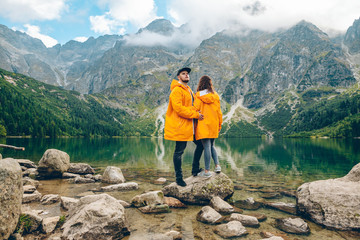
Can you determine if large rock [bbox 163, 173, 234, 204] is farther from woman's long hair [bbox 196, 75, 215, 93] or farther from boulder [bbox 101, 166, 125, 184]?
boulder [bbox 101, 166, 125, 184]

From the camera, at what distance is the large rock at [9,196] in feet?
17.2

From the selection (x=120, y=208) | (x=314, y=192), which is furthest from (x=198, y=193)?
(x=314, y=192)

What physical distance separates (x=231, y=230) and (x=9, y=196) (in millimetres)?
6721

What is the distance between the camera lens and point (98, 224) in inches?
241

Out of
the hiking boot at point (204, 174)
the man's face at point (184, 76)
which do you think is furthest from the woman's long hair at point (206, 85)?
the hiking boot at point (204, 174)

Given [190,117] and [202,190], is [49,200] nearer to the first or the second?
[202,190]

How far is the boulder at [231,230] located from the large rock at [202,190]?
2.98 metres

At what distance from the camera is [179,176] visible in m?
10.4

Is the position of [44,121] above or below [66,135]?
above

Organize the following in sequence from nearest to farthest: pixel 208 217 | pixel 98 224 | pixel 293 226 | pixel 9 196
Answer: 1. pixel 9 196
2. pixel 98 224
3. pixel 293 226
4. pixel 208 217

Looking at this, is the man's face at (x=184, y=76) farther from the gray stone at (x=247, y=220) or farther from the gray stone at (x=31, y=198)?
the gray stone at (x=31, y=198)

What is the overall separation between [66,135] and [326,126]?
21587 cm

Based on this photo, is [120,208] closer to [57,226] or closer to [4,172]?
[57,226]

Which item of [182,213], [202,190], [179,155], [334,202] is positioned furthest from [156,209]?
[334,202]
